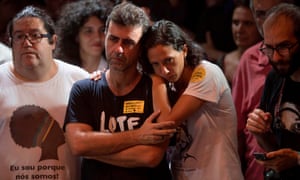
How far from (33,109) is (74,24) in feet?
2.79

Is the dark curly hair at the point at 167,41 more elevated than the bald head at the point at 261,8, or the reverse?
the bald head at the point at 261,8

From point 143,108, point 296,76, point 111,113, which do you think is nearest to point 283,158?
point 296,76

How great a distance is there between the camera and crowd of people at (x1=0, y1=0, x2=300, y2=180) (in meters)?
2.82

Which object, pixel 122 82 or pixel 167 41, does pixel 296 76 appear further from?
pixel 122 82

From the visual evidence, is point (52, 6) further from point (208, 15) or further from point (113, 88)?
point (113, 88)

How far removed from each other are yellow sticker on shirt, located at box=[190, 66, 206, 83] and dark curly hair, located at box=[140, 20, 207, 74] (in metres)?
0.04

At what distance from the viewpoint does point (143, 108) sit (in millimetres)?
3006

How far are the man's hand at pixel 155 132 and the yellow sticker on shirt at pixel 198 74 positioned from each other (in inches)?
9.5

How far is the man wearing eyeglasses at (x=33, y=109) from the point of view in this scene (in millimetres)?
3191

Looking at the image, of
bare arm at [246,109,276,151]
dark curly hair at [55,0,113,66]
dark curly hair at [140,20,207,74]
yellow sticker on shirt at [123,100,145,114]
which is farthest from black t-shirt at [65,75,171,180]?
dark curly hair at [55,0,113,66]

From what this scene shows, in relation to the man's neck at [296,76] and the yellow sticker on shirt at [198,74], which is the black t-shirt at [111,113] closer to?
the yellow sticker on shirt at [198,74]

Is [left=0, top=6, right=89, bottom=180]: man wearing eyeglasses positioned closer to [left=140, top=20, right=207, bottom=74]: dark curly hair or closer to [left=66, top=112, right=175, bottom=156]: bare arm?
[left=66, top=112, right=175, bottom=156]: bare arm

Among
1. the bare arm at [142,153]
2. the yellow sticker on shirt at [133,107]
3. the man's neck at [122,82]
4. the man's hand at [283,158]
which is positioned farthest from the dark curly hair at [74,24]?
the man's hand at [283,158]

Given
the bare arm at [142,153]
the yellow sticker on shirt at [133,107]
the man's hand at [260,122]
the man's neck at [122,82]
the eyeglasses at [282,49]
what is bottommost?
the bare arm at [142,153]
